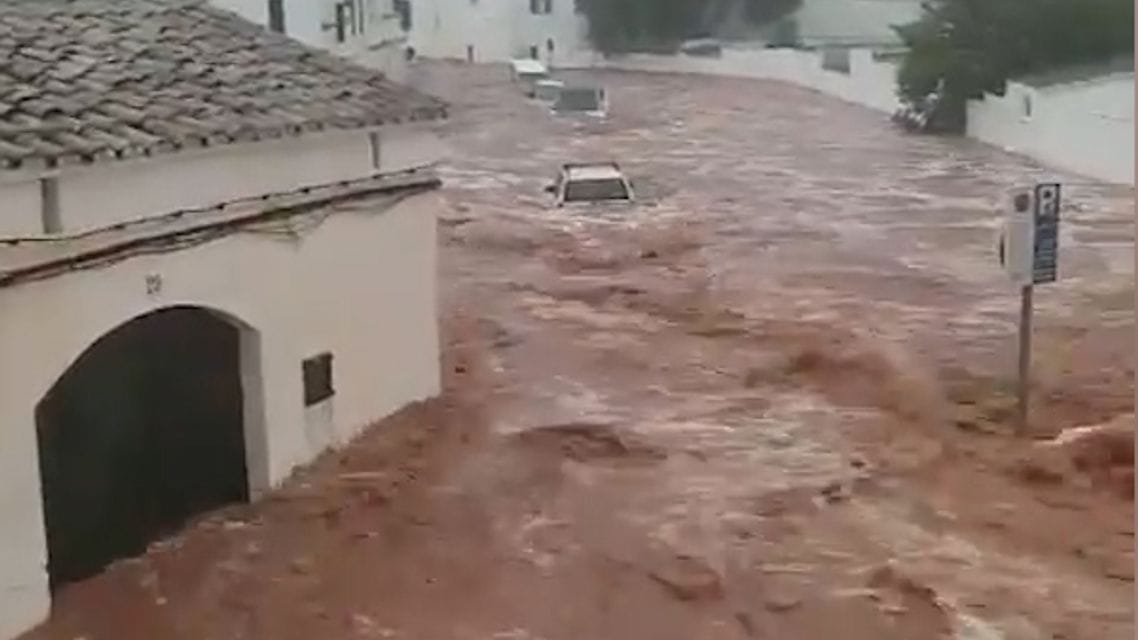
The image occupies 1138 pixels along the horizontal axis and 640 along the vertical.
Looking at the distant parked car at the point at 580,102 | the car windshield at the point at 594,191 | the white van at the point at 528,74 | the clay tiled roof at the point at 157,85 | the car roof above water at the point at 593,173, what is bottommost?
the car windshield at the point at 594,191

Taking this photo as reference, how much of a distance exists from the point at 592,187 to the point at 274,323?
1278 cm

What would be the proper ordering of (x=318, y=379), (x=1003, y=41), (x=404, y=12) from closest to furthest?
(x=318, y=379) < (x=1003, y=41) < (x=404, y=12)

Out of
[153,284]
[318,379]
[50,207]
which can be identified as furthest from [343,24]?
[50,207]

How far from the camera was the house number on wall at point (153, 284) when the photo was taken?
7910mm

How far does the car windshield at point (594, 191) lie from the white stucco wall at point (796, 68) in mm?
10868

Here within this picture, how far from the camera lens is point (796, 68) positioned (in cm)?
3753

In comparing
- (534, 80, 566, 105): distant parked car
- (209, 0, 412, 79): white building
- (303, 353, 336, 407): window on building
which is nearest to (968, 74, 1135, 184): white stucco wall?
(534, 80, 566, 105): distant parked car

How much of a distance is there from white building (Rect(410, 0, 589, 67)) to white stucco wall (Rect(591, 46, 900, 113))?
1012mm

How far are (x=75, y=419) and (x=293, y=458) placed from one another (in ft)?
3.83

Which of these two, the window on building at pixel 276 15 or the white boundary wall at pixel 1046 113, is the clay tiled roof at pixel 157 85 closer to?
the white boundary wall at pixel 1046 113

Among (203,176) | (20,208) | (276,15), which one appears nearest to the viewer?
(20,208)

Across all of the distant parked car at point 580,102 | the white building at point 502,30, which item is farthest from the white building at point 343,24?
the white building at point 502,30

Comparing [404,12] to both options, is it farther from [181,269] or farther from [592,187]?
[181,269]

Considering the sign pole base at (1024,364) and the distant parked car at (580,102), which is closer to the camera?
Result: the sign pole base at (1024,364)
